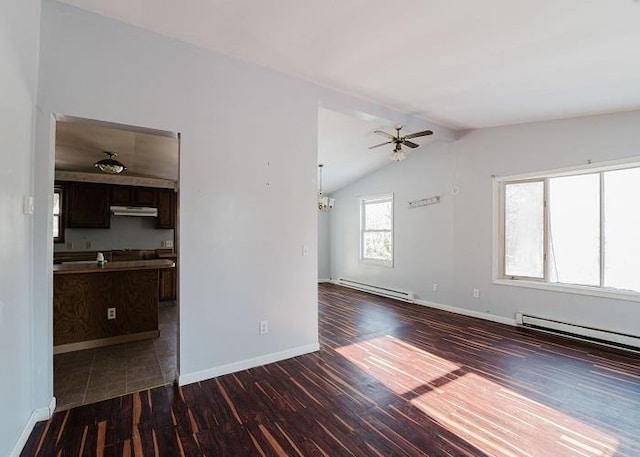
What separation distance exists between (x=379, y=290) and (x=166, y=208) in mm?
4823

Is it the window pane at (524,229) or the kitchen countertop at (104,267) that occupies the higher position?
the window pane at (524,229)

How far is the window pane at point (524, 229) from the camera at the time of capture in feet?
14.4

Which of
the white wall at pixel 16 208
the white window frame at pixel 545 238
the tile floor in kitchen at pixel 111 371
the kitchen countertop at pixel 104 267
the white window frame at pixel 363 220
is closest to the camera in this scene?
the white wall at pixel 16 208

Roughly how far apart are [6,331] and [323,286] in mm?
6334

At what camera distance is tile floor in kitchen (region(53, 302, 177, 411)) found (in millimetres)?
2580

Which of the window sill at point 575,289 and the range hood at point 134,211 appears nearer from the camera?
the window sill at point 575,289

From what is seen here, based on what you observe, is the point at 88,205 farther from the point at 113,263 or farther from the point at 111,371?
the point at 111,371

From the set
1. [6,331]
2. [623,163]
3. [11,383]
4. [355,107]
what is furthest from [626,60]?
[11,383]

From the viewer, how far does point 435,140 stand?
5.38 metres

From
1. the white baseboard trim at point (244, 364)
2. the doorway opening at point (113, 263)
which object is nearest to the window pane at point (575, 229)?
the white baseboard trim at point (244, 364)

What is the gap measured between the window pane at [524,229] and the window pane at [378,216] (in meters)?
2.44

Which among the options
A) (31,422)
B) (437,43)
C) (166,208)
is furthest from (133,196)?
(437,43)

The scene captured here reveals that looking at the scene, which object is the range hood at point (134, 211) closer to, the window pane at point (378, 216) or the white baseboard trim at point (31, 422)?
the white baseboard trim at point (31, 422)

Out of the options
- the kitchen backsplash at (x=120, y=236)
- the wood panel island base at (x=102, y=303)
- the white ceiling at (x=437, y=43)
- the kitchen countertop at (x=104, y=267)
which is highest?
the white ceiling at (x=437, y=43)
